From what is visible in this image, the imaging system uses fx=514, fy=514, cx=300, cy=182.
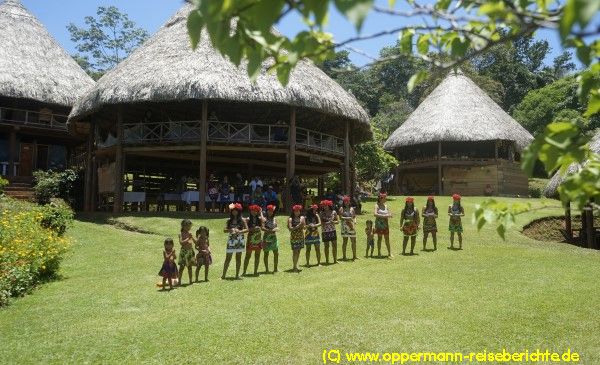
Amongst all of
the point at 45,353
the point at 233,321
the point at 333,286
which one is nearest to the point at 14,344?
the point at 45,353

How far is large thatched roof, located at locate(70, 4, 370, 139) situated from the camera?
1688 cm

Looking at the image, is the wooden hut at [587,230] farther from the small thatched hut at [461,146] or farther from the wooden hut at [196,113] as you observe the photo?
the small thatched hut at [461,146]

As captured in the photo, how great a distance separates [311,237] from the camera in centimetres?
1060

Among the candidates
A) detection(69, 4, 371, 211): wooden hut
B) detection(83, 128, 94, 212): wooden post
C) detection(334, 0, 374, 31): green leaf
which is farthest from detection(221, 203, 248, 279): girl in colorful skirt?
A: detection(83, 128, 94, 212): wooden post

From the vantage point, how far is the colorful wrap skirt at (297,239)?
396 inches

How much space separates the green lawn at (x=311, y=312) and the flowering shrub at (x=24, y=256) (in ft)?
1.06

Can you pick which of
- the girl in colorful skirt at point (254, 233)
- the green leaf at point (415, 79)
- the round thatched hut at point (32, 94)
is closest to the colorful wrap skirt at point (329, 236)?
the girl in colorful skirt at point (254, 233)

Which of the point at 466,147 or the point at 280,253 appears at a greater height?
the point at 466,147

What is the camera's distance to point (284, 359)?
5.01m

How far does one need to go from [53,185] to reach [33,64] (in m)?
8.12

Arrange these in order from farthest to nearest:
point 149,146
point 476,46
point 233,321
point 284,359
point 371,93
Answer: point 371,93, point 149,146, point 233,321, point 284,359, point 476,46

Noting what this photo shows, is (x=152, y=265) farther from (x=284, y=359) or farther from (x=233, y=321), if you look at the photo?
(x=284, y=359)

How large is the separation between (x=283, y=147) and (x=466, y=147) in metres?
16.7

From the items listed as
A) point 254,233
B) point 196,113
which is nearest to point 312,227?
point 254,233
